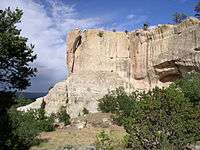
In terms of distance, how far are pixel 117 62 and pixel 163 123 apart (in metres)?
36.1

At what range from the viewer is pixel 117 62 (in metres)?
54.6

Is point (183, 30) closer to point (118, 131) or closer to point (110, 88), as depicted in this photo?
point (110, 88)

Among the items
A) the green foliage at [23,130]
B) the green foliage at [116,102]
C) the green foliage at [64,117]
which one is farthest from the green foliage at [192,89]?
the green foliage at [64,117]

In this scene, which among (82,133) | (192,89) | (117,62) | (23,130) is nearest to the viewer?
(23,130)

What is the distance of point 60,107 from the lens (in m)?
52.1

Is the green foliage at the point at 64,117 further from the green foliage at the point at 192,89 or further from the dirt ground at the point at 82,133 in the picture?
the green foliage at the point at 192,89

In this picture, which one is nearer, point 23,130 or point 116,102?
point 23,130

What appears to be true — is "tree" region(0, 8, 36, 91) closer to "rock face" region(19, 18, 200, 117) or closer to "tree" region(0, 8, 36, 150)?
"tree" region(0, 8, 36, 150)

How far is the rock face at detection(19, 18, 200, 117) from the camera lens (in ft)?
162

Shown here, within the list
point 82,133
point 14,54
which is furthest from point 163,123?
point 82,133

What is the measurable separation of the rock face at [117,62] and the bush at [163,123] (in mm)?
28315

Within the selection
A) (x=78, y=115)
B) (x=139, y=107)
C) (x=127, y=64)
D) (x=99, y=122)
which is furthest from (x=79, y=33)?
(x=139, y=107)

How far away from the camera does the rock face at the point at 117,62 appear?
49.4 meters

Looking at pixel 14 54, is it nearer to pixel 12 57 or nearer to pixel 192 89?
pixel 12 57
